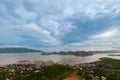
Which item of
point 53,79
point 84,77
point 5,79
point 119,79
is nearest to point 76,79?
point 84,77

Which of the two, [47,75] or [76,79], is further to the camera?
[47,75]

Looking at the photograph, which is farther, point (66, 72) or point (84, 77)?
point (66, 72)

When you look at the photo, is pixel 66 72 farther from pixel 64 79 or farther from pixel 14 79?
pixel 14 79

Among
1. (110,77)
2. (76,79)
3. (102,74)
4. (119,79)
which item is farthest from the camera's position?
(102,74)

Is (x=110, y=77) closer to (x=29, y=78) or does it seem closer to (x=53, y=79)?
(x=53, y=79)

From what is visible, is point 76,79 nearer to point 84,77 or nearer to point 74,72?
point 84,77

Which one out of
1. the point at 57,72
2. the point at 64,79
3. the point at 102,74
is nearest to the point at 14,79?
the point at 57,72

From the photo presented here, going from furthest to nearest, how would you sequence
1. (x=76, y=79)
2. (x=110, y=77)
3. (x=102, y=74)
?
(x=102, y=74), (x=110, y=77), (x=76, y=79)

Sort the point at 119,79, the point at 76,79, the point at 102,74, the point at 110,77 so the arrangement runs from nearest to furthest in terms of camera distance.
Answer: the point at 76,79 < the point at 119,79 < the point at 110,77 < the point at 102,74
